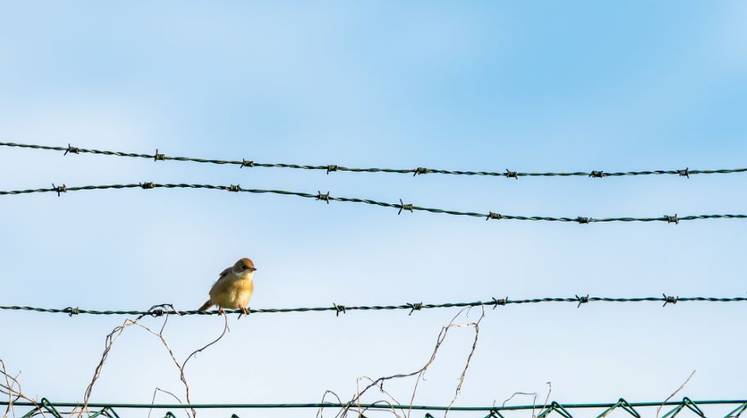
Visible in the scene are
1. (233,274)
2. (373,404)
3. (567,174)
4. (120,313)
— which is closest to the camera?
(373,404)

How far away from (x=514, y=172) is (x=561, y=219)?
41 cm

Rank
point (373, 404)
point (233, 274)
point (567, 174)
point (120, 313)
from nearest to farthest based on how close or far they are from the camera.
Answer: point (373, 404), point (120, 313), point (567, 174), point (233, 274)

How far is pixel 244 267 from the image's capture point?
11.8m

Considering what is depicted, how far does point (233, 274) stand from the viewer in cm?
1172

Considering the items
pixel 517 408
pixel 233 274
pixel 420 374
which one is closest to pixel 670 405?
pixel 517 408

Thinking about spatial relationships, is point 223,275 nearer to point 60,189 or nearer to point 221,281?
point 221,281

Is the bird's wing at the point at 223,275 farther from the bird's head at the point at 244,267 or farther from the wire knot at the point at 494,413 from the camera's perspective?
the wire knot at the point at 494,413

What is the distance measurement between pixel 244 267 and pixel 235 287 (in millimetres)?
223

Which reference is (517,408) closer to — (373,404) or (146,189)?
(373,404)

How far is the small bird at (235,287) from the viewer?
1159cm

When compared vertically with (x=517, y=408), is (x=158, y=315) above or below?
above

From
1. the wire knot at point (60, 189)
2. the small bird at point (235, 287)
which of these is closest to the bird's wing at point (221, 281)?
the small bird at point (235, 287)

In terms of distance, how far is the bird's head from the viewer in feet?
38.5

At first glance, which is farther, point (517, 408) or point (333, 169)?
point (333, 169)
